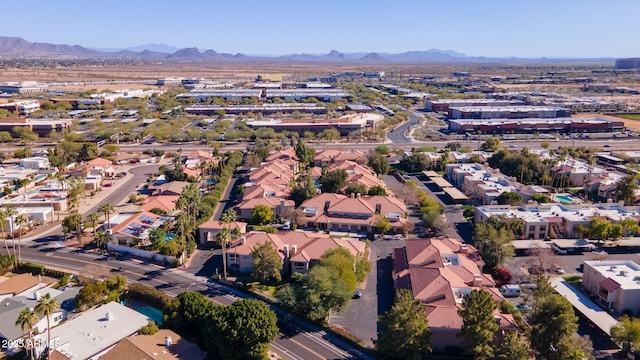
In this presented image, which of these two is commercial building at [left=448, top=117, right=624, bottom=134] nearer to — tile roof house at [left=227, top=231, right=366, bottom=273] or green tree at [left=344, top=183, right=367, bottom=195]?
green tree at [left=344, top=183, right=367, bottom=195]

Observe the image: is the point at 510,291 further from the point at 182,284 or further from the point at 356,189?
the point at 182,284

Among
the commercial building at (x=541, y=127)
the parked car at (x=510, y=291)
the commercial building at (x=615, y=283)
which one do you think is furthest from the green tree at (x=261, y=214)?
the commercial building at (x=541, y=127)

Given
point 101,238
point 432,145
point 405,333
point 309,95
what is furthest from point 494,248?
point 309,95

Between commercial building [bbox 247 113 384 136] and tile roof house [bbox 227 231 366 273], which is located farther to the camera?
commercial building [bbox 247 113 384 136]

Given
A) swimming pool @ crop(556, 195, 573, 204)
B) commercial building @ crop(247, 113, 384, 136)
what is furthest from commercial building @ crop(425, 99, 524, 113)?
swimming pool @ crop(556, 195, 573, 204)

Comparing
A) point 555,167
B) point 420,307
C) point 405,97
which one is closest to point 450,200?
point 555,167

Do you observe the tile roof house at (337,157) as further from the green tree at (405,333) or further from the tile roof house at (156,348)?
the tile roof house at (156,348)
